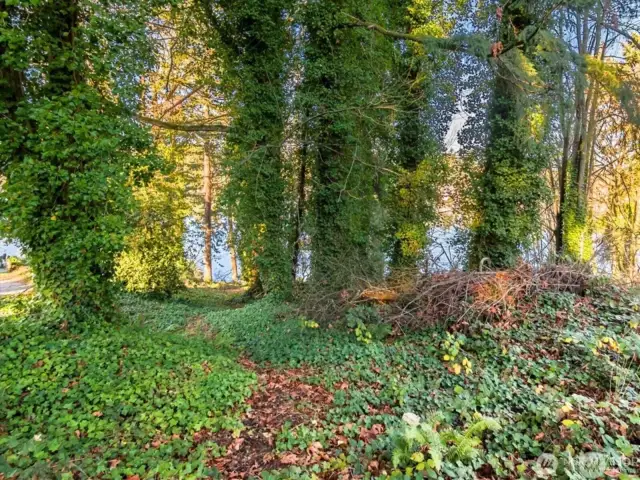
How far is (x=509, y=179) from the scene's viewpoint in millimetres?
9141

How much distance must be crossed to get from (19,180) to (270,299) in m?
5.92

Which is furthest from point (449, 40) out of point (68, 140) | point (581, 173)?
point (68, 140)

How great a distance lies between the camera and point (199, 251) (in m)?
11.3

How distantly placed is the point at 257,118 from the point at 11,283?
43.3ft

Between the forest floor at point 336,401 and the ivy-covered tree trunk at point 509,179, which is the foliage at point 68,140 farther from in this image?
the ivy-covered tree trunk at point 509,179

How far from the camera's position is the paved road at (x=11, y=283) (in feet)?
39.3

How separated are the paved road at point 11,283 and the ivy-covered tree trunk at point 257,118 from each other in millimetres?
8639

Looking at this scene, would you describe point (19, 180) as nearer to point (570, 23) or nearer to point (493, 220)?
point (493, 220)

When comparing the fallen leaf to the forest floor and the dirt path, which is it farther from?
the dirt path

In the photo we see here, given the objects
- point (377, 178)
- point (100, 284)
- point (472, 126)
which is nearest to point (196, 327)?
point (100, 284)

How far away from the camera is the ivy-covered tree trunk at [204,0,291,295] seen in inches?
315

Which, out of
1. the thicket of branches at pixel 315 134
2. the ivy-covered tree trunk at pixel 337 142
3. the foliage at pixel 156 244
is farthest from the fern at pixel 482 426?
the foliage at pixel 156 244

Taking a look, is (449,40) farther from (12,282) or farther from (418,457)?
(12,282)

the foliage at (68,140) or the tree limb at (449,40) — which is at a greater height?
the tree limb at (449,40)
